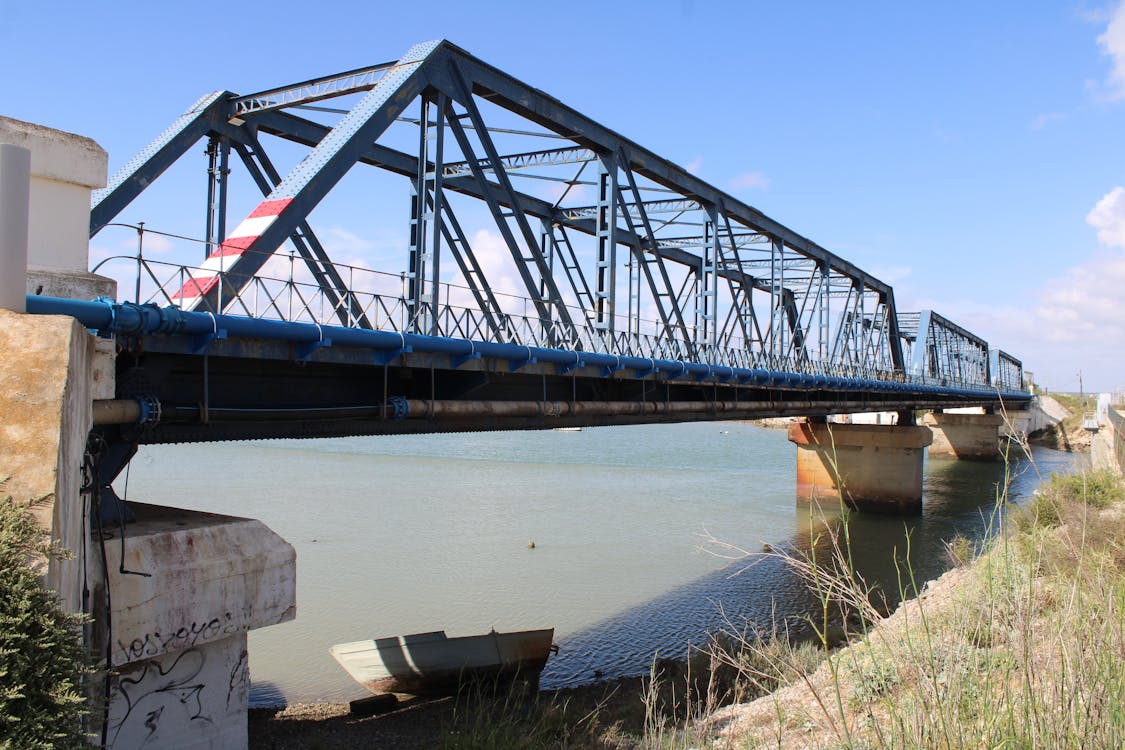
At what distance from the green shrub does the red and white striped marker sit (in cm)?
490

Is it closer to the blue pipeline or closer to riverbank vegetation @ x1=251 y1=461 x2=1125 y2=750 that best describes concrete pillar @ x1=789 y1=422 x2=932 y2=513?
riverbank vegetation @ x1=251 y1=461 x2=1125 y2=750

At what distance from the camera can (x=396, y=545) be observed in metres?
24.2

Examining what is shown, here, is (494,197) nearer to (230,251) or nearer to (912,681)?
(230,251)

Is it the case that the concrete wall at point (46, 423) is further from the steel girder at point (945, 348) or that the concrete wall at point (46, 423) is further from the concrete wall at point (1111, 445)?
the steel girder at point (945, 348)

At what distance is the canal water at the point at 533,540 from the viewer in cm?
1634

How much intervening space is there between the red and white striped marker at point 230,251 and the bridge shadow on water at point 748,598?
21.7 ft

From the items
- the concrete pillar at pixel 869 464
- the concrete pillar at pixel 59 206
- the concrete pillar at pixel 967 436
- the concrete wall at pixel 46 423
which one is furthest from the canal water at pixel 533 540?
the concrete pillar at pixel 967 436

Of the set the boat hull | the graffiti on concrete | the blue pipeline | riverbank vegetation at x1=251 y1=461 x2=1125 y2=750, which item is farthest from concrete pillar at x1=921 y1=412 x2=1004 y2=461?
the graffiti on concrete

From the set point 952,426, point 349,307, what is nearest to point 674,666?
point 349,307

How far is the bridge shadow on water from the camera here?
1462 cm

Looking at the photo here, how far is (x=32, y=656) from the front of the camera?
14.6ft

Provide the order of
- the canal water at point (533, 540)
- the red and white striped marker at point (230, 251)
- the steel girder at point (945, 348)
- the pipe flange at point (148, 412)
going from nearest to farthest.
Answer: the pipe flange at point (148, 412)
the red and white striped marker at point (230, 251)
the canal water at point (533, 540)
the steel girder at point (945, 348)

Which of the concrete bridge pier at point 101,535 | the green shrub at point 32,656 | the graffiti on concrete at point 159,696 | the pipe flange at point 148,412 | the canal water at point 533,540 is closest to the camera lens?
the green shrub at point 32,656

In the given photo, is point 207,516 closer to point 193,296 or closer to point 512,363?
point 193,296
